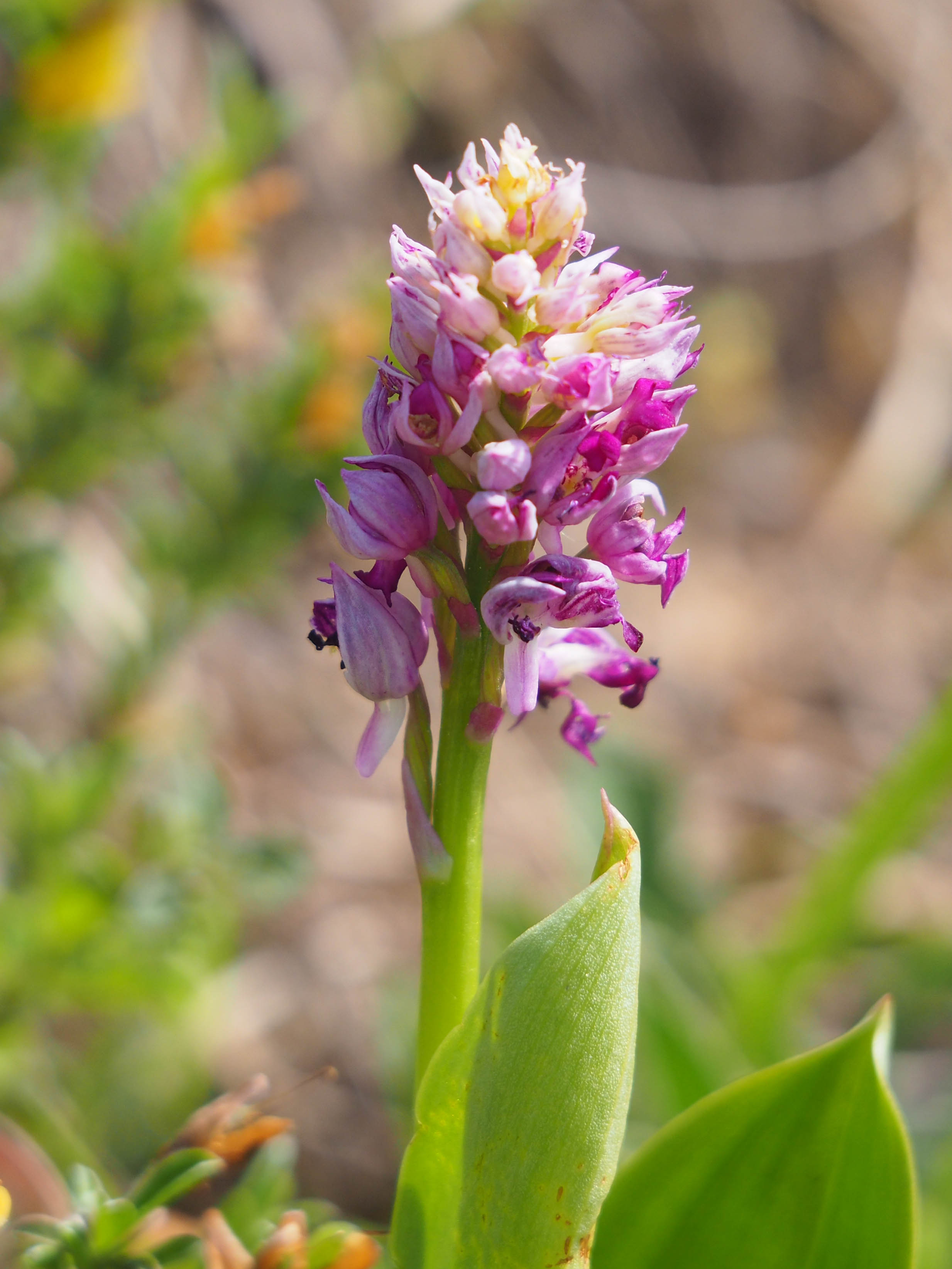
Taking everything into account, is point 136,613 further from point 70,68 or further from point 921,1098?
point 921,1098

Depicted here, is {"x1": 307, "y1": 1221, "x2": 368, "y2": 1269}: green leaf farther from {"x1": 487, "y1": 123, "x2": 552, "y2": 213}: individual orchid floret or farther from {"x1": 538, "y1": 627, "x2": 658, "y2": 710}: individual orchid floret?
{"x1": 487, "y1": 123, "x2": 552, "y2": 213}: individual orchid floret

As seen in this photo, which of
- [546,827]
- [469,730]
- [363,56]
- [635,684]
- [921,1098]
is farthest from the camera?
[363,56]

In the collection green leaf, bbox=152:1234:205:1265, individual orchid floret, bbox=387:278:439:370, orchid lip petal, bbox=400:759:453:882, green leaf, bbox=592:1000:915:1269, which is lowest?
green leaf, bbox=592:1000:915:1269

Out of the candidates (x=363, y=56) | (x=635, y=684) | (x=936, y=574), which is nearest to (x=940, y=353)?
(x=936, y=574)

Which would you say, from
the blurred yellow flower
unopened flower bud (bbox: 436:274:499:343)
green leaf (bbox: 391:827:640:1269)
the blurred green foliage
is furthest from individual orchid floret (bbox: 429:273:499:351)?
the blurred yellow flower

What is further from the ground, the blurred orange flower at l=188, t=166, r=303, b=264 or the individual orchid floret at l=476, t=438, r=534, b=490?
the blurred orange flower at l=188, t=166, r=303, b=264

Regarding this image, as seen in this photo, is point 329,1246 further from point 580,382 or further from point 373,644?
point 580,382

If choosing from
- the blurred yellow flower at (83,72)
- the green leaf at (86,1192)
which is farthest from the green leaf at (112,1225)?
the blurred yellow flower at (83,72)
